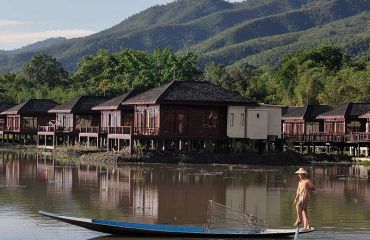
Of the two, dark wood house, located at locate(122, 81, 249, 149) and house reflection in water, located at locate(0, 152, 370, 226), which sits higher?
dark wood house, located at locate(122, 81, 249, 149)

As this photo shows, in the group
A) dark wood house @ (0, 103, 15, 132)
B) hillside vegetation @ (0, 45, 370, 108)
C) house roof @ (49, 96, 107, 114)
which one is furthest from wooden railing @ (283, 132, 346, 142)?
dark wood house @ (0, 103, 15, 132)

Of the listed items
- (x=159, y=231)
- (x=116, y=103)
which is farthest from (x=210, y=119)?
(x=159, y=231)

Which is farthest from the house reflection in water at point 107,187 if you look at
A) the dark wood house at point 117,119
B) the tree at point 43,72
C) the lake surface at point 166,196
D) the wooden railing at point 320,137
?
the tree at point 43,72

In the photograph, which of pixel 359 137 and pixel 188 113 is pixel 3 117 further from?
pixel 359 137

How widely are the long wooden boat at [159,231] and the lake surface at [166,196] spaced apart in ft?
2.49

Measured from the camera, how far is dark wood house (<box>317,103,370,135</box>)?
74.9 m

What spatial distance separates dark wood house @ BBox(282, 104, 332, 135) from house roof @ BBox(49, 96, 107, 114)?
788 inches

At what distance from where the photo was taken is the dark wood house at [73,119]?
3049 inches

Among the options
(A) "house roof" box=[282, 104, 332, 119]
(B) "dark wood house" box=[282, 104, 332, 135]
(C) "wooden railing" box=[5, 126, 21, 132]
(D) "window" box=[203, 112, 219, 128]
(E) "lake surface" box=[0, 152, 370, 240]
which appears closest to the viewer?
(E) "lake surface" box=[0, 152, 370, 240]

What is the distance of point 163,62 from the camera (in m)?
123

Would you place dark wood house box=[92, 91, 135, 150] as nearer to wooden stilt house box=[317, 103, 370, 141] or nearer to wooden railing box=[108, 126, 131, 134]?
wooden railing box=[108, 126, 131, 134]

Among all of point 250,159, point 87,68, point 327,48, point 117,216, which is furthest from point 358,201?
point 87,68

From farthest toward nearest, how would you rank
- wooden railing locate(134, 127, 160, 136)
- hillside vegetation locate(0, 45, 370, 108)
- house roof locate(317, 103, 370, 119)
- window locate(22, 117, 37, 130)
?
hillside vegetation locate(0, 45, 370, 108), window locate(22, 117, 37, 130), house roof locate(317, 103, 370, 119), wooden railing locate(134, 127, 160, 136)

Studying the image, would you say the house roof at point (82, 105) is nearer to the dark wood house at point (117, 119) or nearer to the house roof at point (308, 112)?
the dark wood house at point (117, 119)
